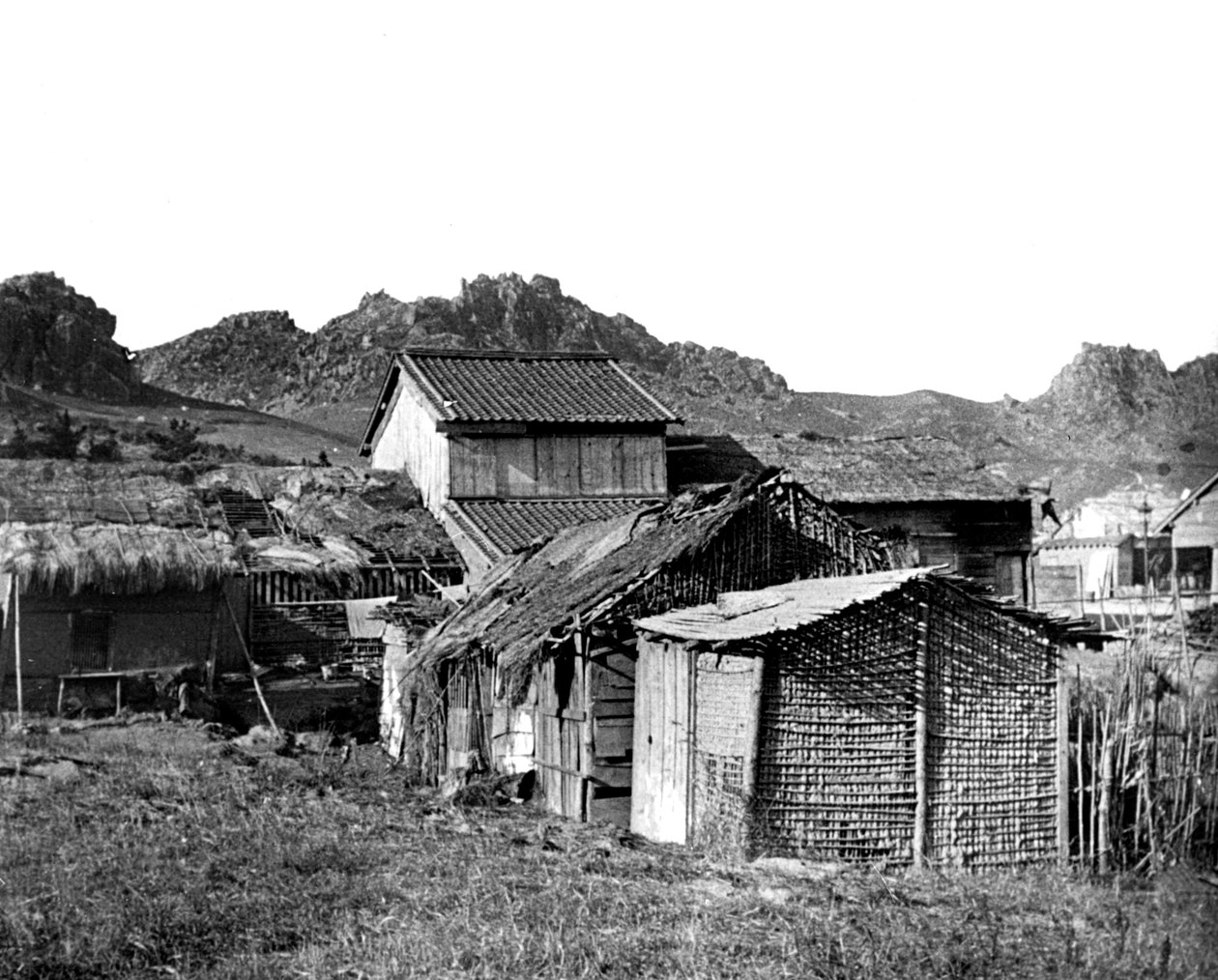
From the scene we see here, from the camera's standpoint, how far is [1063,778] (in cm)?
1169

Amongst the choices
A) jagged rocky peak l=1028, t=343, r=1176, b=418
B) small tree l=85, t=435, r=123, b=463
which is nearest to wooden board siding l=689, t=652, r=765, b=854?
small tree l=85, t=435, r=123, b=463

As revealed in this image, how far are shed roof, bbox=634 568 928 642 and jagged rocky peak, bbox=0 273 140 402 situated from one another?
6500 cm

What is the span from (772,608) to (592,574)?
370 centimetres

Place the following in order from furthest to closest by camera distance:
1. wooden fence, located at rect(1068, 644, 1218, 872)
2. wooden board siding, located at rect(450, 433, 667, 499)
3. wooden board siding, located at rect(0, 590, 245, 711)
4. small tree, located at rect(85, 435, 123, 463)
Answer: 1. small tree, located at rect(85, 435, 123, 463)
2. wooden board siding, located at rect(450, 433, 667, 499)
3. wooden board siding, located at rect(0, 590, 245, 711)
4. wooden fence, located at rect(1068, 644, 1218, 872)

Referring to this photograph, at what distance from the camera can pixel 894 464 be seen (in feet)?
99.4

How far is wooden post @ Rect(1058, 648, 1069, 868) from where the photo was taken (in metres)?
11.6

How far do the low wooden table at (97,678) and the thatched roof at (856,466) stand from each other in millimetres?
13635

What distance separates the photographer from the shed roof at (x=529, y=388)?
29188mm

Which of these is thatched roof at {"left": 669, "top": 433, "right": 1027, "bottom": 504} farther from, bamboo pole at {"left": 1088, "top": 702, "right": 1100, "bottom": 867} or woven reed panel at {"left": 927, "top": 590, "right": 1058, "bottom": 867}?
bamboo pole at {"left": 1088, "top": 702, "right": 1100, "bottom": 867}

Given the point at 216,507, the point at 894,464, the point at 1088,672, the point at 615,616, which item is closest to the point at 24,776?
the point at 615,616

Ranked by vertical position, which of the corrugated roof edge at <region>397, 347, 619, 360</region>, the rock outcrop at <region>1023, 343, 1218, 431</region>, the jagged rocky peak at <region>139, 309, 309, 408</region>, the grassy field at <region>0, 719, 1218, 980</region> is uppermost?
the jagged rocky peak at <region>139, 309, 309, 408</region>

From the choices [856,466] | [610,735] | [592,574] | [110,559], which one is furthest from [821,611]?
[856,466]

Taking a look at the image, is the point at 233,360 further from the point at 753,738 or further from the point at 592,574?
the point at 753,738

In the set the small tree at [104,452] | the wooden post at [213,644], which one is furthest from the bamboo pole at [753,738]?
the small tree at [104,452]
